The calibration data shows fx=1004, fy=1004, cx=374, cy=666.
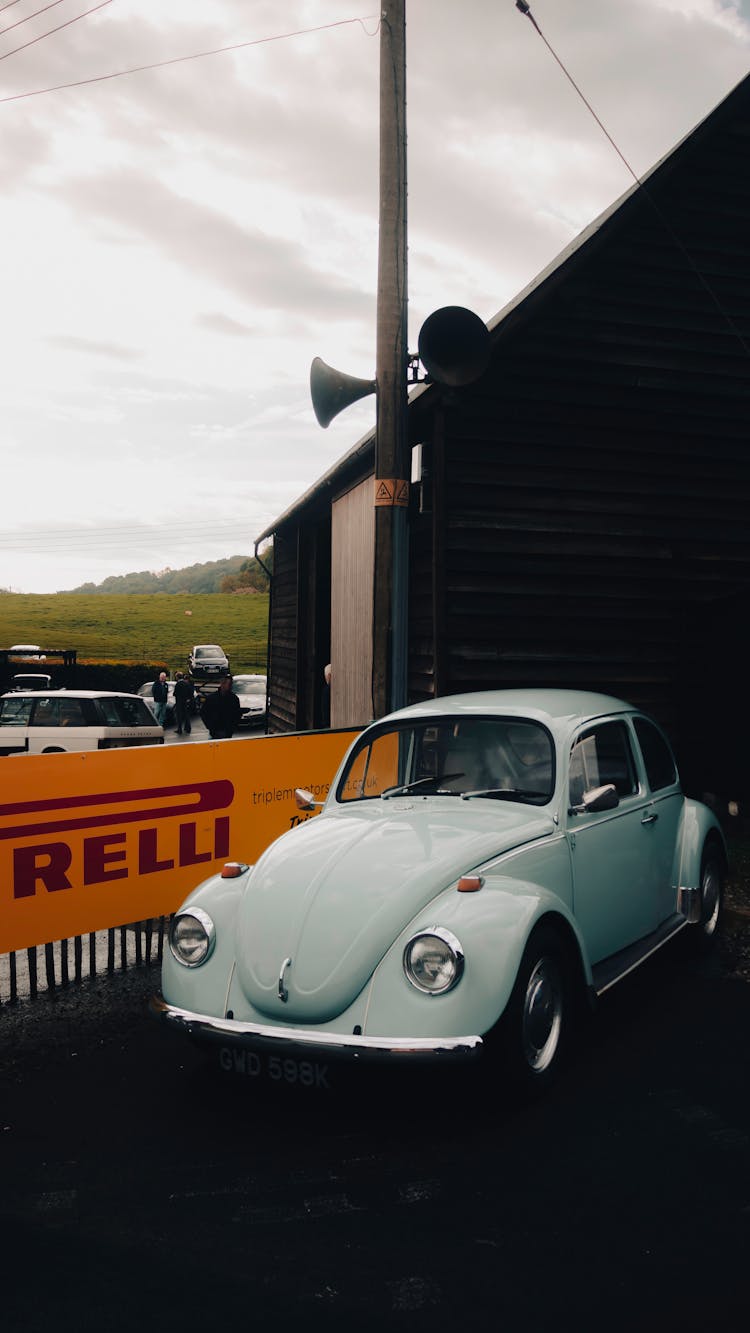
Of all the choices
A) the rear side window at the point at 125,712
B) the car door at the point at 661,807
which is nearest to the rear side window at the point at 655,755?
the car door at the point at 661,807

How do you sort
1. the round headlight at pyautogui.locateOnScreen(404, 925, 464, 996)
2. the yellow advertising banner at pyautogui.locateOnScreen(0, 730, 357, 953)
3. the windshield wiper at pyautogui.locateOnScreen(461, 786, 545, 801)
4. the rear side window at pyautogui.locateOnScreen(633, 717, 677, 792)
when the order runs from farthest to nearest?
the rear side window at pyautogui.locateOnScreen(633, 717, 677, 792), the yellow advertising banner at pyautogui.locateOnScreen(0, 730, 357, 953), the windshield wiper at pyautogui.locateOnScreen(461, 786, 545, 801), the round headlight at pyautogui.locateOnScreen(404, 925, 464, 996)

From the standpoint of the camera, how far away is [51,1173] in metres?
3.78

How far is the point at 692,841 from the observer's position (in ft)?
20.8

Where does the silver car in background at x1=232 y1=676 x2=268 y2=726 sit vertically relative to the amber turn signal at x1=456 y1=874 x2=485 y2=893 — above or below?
below

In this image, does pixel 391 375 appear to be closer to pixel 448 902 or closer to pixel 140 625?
pixel 448 902

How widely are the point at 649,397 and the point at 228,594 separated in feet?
355

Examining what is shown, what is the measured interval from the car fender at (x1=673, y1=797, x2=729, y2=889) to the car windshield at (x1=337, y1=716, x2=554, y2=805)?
153cm

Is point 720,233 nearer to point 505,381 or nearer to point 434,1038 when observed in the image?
point 505,381

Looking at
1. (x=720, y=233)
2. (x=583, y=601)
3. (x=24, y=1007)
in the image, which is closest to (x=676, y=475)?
(x=583, y=601)

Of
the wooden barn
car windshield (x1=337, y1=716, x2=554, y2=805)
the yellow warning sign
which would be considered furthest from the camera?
the wooden barn

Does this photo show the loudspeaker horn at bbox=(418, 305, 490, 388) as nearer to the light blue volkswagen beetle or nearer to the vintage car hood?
the light blue volkswagen beetle

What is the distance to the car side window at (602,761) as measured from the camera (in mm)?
5320

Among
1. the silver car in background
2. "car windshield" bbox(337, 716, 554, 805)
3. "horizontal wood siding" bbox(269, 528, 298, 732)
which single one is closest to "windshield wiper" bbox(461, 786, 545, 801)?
"car windshield" bbox(337, 716, 554, 805)

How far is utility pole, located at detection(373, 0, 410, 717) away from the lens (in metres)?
7.32
